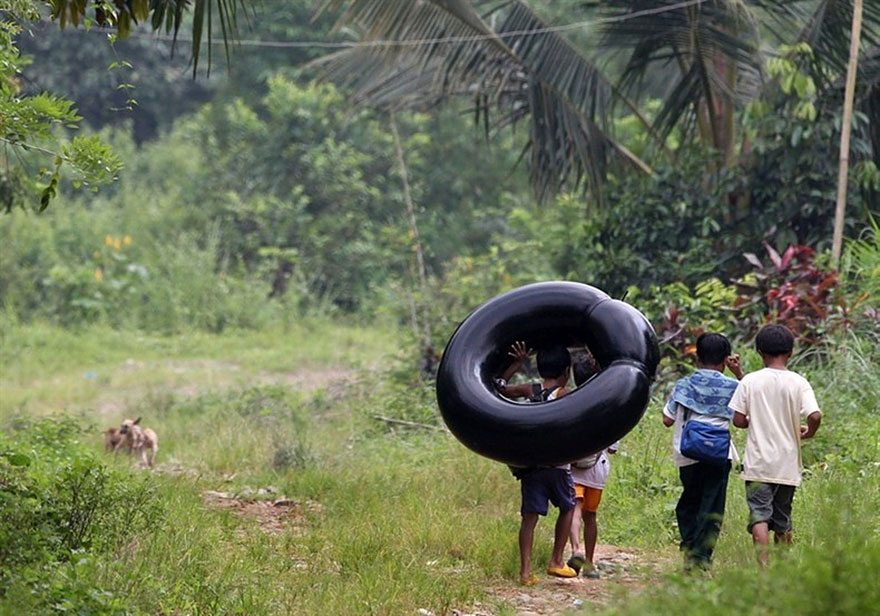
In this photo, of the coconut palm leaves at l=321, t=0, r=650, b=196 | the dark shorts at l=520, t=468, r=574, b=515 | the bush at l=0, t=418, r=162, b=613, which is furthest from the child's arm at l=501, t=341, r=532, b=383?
the coconut palm leaves at l=321, t=0, r=650, b=196

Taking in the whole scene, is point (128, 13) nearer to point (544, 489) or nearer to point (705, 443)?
point (544, 489)

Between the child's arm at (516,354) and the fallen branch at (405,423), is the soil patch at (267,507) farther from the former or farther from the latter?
the child's arm at (516,354)

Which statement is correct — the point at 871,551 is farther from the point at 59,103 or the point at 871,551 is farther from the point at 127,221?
the point at 127,221

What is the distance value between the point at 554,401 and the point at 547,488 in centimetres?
53

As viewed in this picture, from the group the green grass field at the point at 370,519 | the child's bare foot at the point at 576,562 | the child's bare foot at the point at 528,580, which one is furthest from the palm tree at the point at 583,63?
the child's bare foot at the point at 528,580

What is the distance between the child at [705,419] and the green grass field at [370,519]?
184 mm

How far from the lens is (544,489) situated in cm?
591

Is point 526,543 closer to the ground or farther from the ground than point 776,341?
closer to the ground

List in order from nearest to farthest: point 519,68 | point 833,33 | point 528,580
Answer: point 528,580
point 833,33
point 519,68

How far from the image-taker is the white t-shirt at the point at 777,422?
5613 mm

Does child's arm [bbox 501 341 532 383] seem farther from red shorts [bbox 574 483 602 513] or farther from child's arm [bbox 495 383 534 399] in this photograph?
red shorts [bbox 574 483 602 513]

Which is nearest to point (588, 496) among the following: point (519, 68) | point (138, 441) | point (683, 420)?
point (683, 420)

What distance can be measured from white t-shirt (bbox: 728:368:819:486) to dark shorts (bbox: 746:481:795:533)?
5 cm

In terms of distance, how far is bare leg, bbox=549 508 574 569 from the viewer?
19.6 feet
